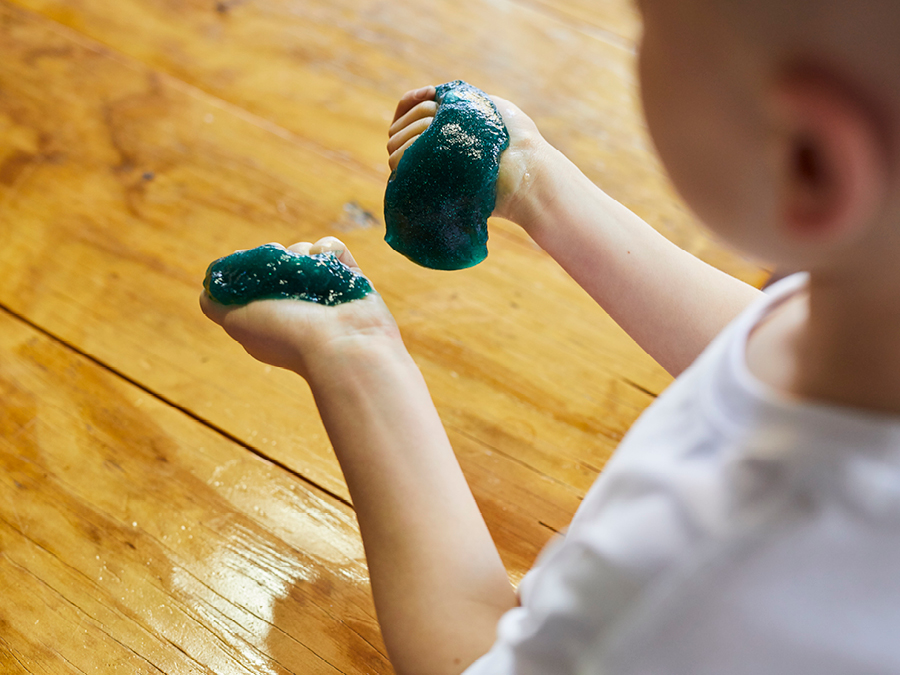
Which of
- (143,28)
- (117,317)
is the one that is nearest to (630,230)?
(117,317)

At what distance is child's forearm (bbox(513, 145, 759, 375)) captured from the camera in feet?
1.74

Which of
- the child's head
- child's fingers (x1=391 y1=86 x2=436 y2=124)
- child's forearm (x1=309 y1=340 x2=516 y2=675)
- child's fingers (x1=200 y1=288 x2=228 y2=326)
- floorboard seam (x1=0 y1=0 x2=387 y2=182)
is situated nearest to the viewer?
the child's head

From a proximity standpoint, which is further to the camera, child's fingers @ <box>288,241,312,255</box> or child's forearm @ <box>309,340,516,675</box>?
child's fingers @ <box>288,241,312,255</box>

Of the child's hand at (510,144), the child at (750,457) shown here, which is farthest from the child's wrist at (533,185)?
the child at (750,457)

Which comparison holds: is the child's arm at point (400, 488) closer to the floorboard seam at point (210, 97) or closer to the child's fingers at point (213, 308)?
the child's fingers at point (213, 308)

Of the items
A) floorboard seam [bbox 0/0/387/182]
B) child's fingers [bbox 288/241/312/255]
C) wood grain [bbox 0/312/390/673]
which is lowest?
wood grain [bbox 0/312/390/673]

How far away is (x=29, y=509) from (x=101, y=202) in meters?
0.33

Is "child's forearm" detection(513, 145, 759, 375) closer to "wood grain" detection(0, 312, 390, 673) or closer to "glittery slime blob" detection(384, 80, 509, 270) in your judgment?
"glittery slime blob" detection(384, 80, 509, 270)

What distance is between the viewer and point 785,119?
23 cm

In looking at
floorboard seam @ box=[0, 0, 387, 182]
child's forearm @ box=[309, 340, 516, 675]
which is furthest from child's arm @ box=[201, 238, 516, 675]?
floorboard seam @ box=[0, 0, 387, 182]

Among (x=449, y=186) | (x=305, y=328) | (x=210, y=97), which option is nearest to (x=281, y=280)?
(x=305, y=328)

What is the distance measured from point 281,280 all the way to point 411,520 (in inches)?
7.1

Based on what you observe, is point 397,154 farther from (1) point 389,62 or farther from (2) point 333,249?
(1) point 389,62

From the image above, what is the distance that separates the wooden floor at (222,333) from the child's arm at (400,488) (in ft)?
0.47
